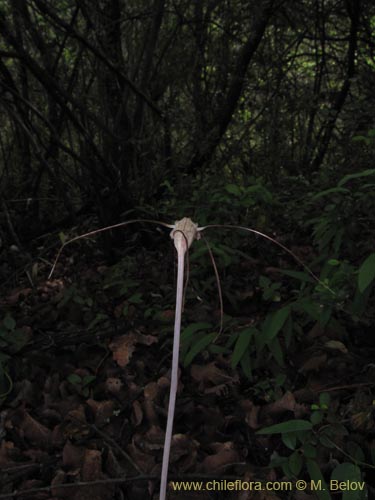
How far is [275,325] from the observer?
1.26m

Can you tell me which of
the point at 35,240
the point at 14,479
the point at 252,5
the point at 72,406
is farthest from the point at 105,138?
the point at 14,479

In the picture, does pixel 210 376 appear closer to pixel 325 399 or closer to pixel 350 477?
pixel 325 399

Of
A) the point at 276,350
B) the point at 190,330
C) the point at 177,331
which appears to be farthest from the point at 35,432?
the point at 177,331

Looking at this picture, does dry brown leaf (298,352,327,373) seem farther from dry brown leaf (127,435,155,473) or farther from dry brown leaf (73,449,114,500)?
dry brown leaf (73,449,114,500)

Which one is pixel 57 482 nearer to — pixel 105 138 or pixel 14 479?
pixel 14 479

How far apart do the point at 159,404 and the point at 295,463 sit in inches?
22.5

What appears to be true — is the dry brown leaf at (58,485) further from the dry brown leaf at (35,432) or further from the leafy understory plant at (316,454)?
the leafy understory plant at (316,454)

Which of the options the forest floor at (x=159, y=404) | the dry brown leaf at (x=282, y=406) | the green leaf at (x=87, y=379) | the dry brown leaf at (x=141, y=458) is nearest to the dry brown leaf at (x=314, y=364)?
the forest floor at (x=159, y=404)

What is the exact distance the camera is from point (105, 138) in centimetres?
276

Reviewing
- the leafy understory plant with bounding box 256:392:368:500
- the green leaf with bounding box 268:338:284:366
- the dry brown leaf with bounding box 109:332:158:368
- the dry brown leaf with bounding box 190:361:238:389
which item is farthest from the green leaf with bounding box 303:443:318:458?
the dry brown leaf with bounding box 109:332:158:368

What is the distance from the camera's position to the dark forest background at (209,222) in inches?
50.6

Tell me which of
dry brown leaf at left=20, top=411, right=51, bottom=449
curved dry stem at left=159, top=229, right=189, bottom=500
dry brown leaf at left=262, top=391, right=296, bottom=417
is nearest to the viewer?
curved dry stem at left=159, top=229, right=189, bottom=500

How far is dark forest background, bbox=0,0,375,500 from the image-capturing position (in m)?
1.28

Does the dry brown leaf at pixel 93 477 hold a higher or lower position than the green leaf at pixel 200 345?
lower
